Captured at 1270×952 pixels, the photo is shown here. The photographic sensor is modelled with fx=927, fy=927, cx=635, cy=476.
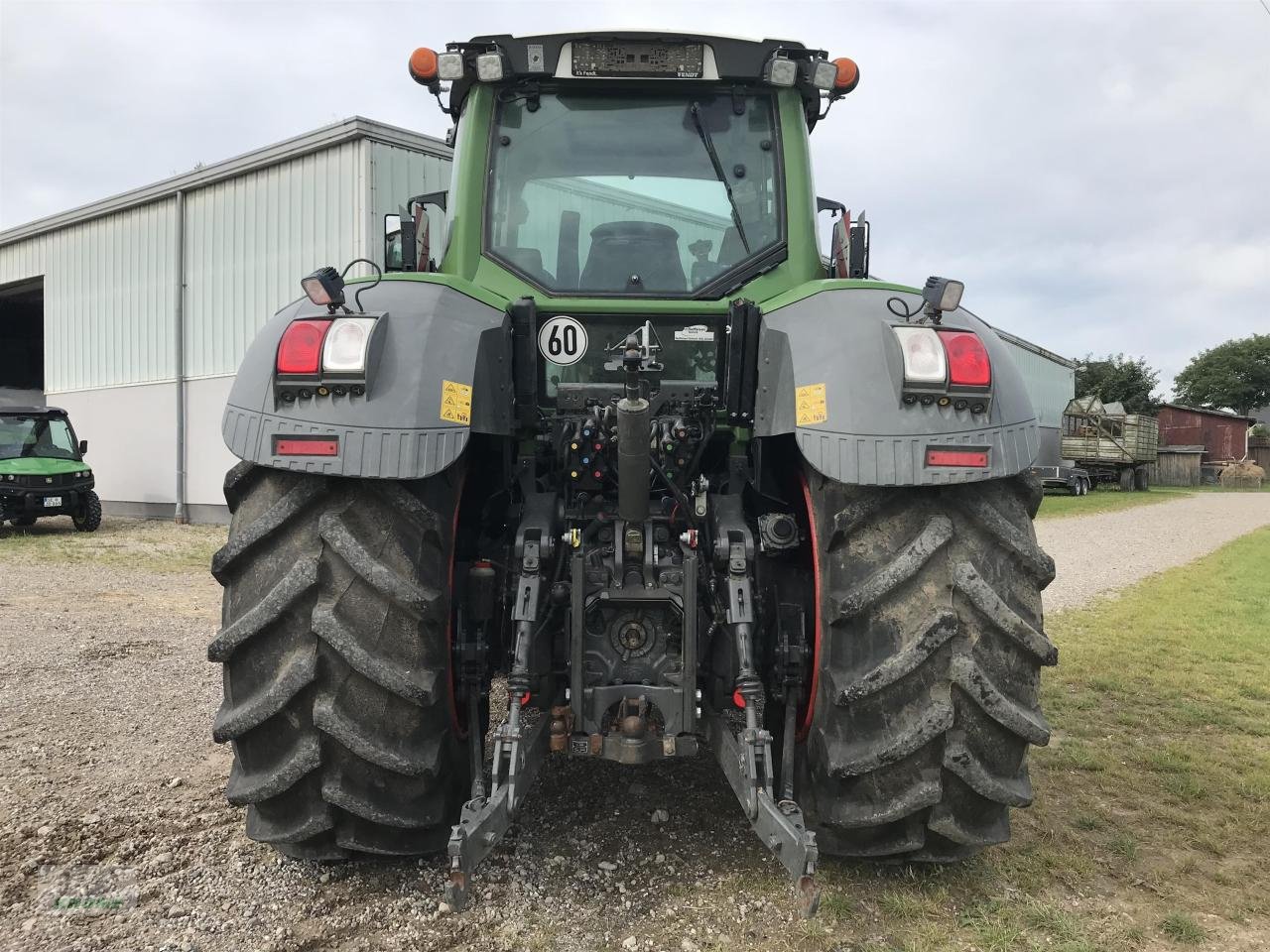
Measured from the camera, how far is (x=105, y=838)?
10.4ft

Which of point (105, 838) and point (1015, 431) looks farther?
point (105, 838)

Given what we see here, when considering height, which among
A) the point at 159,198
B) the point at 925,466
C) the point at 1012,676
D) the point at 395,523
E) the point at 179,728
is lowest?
the point at 179,728

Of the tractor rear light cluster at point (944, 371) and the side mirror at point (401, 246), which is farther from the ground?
the side mirror at point (401, 246)

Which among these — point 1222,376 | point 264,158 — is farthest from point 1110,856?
point 1222,376

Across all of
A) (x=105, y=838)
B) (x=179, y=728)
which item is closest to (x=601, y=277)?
(x=105, y=838)

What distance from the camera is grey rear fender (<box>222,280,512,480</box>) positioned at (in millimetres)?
2393

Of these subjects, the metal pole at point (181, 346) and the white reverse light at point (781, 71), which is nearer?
the white reverse light at point (781, 71)

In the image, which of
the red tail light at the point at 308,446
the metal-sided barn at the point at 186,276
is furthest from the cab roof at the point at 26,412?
the red tail light at the point at 308,446

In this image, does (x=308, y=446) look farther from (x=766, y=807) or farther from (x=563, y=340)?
(x=766, y=807)

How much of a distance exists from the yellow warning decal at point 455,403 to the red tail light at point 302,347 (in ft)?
1.10

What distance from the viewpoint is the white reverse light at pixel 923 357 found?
2426 mm

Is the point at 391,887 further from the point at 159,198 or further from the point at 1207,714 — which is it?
the point at 159,198

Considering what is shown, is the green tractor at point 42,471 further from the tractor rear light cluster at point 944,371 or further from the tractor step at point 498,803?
the tractor rear light cluster at point 944,371

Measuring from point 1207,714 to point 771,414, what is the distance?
3.78 meters
